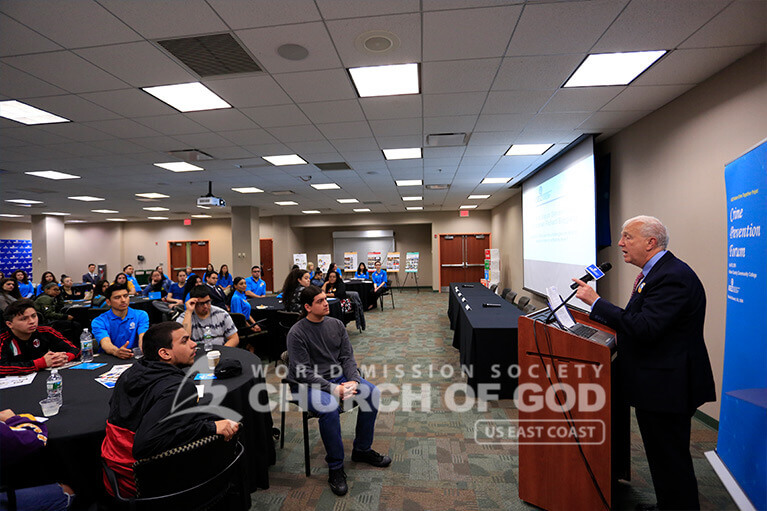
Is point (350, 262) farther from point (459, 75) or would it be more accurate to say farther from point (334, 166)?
point (459, 75)

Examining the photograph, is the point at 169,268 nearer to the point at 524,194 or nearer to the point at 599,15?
the point at 524,194

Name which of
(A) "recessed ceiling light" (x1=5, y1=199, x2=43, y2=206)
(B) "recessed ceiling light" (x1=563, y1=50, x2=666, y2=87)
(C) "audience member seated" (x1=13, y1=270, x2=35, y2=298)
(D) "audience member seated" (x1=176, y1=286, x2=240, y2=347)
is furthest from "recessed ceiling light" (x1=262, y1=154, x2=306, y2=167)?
(A) "recessed ceiling light" (x1=5, y1=199, x2=43, y2=206)

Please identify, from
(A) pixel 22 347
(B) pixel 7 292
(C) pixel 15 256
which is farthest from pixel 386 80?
(C) pixel 15 256

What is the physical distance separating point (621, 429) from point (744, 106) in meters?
2.64

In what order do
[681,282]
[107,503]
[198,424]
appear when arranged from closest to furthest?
1. [198,424]
2. [681,282]
3. [107,503]

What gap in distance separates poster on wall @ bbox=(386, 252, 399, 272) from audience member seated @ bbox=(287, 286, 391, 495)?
11656mm

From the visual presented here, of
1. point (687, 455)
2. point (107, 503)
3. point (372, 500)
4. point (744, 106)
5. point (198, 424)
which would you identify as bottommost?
point (372, 500)

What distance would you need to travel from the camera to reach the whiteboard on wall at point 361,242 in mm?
14930

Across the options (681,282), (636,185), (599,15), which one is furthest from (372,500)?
(636,185)

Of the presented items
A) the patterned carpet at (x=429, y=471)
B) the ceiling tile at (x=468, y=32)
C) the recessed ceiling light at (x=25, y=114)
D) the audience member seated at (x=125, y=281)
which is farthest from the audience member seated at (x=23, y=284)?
the ceiling tile at (x=468, y=32)

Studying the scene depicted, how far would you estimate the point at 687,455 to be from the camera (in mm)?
1760

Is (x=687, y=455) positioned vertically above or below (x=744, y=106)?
below

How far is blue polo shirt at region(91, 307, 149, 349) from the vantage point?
309cm

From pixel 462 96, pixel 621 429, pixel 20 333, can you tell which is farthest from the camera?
pixel 462 96
